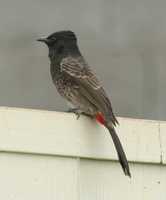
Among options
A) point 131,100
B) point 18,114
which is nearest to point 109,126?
point 18,114

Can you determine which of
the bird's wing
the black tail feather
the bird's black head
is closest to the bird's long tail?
the black tail feather

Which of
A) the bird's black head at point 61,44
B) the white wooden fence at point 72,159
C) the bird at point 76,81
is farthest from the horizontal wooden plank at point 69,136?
the bird's black head at point 61,44

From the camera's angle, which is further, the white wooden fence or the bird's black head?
the bird's black head

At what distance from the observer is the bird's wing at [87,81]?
4605mm

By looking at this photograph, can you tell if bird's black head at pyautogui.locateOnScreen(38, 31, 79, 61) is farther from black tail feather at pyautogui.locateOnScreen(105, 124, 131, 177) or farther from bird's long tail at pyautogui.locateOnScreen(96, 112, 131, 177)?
black tail feather at pyautogui.locateOnScreen(105, 124, 131, 177)

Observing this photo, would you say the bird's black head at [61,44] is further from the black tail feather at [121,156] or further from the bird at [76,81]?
the black tail feather at [121,156]

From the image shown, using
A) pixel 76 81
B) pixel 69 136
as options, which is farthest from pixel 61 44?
pixel 69 136

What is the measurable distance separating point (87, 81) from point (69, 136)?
1.24 metres

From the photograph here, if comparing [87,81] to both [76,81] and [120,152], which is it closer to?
[76,81]

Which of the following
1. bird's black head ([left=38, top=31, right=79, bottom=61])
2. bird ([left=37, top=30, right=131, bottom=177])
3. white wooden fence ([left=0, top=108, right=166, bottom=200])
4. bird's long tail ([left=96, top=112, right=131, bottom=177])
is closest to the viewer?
white wooden fence ([left=0, top=108, right=166, bottom=200])

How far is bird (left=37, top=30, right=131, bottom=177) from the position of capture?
14.9 feet

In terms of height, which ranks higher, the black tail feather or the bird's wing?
the bird's wing

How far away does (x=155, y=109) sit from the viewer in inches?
311

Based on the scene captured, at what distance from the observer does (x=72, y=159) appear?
3.57 metres
